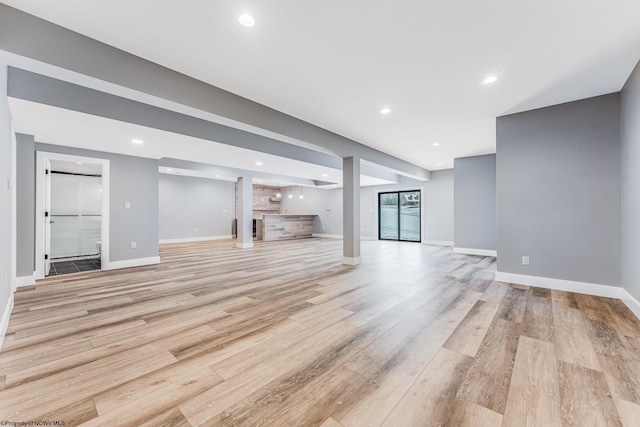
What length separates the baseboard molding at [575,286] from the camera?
2.83 m

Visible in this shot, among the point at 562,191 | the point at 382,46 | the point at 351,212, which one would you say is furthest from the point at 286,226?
the point at 382,46

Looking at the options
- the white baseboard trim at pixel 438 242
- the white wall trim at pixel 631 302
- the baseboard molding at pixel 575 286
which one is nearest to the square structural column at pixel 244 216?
the white baseboard trim at pixel 438 242

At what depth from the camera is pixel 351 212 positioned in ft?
17.5

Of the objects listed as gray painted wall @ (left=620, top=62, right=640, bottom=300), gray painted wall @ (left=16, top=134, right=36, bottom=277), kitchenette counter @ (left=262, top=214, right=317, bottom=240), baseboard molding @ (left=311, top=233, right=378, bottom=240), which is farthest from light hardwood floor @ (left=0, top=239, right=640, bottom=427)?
baseboard molding @ (left=311, top=233, right=378, bottom=240)

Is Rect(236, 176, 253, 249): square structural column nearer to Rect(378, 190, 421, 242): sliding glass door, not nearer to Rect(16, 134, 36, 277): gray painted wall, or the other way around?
Rect(16, 134, 36, 277): gray painted wall

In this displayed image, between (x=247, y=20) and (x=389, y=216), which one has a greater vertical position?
(x=247, y=20)

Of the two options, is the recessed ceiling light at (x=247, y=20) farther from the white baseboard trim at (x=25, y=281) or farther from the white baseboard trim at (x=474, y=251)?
the white baseboard trim at (x=474, y=251)

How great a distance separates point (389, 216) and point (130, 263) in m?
8.59

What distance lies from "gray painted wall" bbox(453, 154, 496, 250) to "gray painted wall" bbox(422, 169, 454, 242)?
6.06ft

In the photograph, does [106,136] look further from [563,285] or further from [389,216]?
→ [389,216]

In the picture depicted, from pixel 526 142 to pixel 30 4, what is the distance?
5.46m

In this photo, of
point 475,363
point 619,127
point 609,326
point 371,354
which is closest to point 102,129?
point 371,354

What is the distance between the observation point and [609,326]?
7.70ft

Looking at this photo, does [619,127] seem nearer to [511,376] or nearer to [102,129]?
[511,376]
